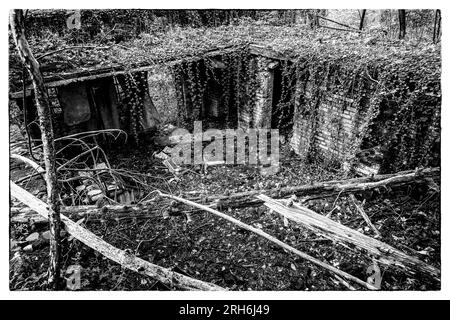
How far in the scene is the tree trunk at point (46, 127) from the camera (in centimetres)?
258

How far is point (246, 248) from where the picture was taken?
4.90m

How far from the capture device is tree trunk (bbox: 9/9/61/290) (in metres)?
2.58

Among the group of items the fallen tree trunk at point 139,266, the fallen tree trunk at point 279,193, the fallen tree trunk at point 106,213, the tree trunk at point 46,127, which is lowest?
the fallen tree trunk at point 139,266

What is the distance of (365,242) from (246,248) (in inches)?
85.2

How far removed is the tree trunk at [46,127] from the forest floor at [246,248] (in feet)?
2.54

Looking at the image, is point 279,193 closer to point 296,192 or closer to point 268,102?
point 296,192

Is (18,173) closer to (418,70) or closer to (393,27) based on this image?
(418,70)

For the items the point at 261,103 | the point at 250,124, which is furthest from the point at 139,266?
the point at 250,124

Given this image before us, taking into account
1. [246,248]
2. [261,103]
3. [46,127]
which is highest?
[46,127]

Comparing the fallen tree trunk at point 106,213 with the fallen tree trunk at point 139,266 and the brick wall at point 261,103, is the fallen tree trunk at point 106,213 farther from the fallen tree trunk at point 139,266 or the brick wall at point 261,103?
the brick wall at point 261,103

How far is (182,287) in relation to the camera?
3109mm

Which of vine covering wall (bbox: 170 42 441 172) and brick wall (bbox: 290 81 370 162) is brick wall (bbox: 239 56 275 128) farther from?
brick wall (bbox: 290 81 370 162)

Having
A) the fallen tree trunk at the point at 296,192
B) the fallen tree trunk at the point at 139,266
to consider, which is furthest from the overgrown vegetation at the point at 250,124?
the fallen tree trunk at the point at 139,266

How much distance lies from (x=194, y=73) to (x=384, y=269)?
24.3ft
